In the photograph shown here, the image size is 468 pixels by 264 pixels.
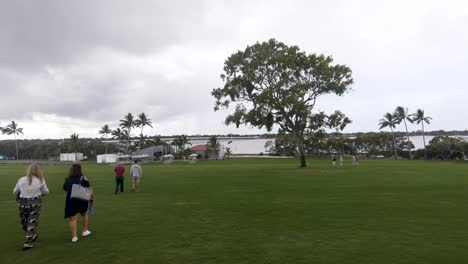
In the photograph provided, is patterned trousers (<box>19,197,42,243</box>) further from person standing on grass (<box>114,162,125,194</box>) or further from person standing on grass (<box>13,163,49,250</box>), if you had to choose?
person standing on grass (<box>114,162,125,194</box>)

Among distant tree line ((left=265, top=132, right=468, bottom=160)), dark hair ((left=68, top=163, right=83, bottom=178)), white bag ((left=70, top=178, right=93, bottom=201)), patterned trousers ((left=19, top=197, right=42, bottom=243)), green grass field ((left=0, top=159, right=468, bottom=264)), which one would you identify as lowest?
green grass field ((left=0, top=159, right=468, bottom=264))

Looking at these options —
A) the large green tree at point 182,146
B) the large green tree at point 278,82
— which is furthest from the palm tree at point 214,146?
the large green tree at point 278,82

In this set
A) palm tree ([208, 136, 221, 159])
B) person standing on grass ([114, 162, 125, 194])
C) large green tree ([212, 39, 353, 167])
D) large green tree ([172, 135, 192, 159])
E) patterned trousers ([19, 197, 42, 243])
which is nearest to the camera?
patterned trousers ([19, 197, 42, 243])

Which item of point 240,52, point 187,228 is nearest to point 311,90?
point 240,52

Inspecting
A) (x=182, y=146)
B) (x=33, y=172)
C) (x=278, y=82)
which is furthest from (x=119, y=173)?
(x=182, y=146)

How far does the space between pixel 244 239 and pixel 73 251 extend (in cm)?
Answer: 334

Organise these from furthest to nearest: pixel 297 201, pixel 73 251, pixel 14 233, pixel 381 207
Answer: pixel 297 201 < pixel 381 207 < pixel 14 233 < pixel 73 251

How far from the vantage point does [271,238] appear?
8836 mm

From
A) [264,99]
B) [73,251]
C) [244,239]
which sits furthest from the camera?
[264,99]

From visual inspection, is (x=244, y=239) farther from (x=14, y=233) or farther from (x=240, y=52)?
(x=240, y=52)

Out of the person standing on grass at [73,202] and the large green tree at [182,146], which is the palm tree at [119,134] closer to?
the large green tree at [182,146]

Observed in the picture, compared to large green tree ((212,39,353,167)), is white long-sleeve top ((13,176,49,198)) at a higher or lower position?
lower

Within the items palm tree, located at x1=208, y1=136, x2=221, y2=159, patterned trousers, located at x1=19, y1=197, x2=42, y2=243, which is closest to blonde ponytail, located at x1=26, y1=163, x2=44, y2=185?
patterned trousers, located at x1=19, y1=197, x2=42, y2=243

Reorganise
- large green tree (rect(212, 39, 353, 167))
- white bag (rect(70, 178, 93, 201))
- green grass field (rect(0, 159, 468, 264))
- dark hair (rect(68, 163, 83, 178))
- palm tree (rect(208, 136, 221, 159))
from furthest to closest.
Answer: palm tree (rect(208, 136, 221, 159))
large green tree (rect(212, 39, 353, 167))
dark hair (rect(68, 163, 83, 178))
white bag (rect(70, 178, 93, 201))
green grass field (rect(0, 159, 468, 264))
